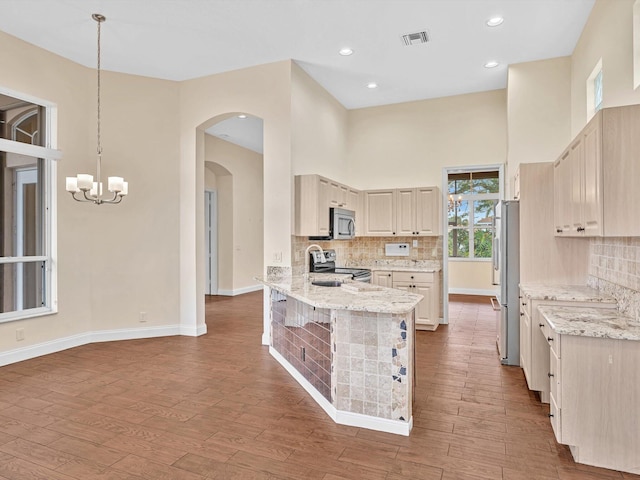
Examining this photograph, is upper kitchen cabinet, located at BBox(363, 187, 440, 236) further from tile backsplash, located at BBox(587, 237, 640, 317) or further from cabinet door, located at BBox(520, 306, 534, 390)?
tile backsplash, located at BBox(587, 237, 640, 317)

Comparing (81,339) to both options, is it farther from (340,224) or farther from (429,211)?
(429,211)

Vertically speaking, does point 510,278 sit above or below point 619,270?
below

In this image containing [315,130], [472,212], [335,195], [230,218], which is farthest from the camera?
[472,212]

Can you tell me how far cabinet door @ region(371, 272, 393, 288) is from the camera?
595cm

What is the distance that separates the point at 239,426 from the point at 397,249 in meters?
4.35

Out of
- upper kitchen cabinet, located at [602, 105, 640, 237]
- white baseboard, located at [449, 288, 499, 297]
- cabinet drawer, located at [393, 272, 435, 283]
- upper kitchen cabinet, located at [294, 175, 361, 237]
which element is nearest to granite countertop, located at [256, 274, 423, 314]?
upper kitchen cabinet, located at [294, 175, 361, 237]

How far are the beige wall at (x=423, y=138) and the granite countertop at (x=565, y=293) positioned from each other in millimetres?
2834

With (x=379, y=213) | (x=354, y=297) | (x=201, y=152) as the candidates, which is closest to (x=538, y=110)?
(x=379, y=213)

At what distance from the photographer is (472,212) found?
10.1 meters

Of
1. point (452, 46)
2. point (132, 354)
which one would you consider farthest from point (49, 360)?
point (452, 46)

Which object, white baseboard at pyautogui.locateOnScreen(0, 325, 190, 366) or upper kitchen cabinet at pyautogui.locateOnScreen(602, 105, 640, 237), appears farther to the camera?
white baseboard at pyautogui.locateOnScreen(0, 325, 190, 366)

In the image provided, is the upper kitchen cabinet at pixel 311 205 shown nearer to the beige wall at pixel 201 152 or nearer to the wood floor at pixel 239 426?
the beige wall at pixel 201 152

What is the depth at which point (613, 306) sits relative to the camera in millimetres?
2943

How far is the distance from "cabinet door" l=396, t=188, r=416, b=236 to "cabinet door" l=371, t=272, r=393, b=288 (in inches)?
30.4
